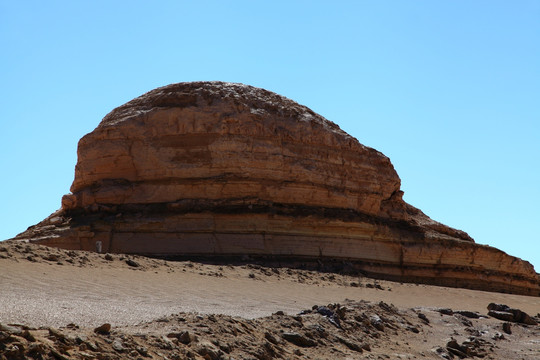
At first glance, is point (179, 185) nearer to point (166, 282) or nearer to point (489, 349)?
point (166, 282)

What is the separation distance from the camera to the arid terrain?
6.51 meters

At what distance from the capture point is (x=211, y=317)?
7.94 m

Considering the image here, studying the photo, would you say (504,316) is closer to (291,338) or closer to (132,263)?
(132,263)

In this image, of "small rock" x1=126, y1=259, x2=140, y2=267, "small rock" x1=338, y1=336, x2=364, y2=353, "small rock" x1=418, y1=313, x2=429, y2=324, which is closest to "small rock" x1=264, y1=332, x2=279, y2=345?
"small rock" x1=338, y1=336, x2=364, y2=353

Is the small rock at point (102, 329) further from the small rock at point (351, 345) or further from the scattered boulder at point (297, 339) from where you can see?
the small rock at point (351, 345)

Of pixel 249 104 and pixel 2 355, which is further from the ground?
pixel 249 104

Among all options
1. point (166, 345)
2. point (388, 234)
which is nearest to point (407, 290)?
point (388, 234)

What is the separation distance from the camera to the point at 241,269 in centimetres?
1692

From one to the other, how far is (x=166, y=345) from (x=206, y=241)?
1271 cm

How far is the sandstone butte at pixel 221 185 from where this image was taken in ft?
64.2

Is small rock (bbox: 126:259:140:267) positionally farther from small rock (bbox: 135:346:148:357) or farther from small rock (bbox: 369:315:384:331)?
small rock (bbox: 135:346:148:357)

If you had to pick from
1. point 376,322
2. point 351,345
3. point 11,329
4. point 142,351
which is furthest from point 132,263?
point 11,329

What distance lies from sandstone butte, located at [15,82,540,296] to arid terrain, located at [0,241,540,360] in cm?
234

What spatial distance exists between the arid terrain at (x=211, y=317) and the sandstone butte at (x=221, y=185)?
2.34 metres
